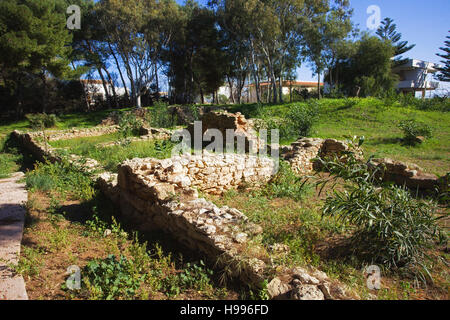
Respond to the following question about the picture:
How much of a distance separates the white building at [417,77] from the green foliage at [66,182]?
124 feet

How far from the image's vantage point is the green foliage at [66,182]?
5.83 metres

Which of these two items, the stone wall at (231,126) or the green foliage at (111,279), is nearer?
the green foliage at (111,279)

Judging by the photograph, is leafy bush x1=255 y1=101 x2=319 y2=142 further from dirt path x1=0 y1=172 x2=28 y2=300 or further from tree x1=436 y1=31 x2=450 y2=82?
tree x1=436 y1=31 x2=450 y2=82

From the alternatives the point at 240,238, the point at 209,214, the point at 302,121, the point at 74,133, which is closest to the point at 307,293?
the point at 240,238

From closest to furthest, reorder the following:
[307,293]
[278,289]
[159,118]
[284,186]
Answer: [307,293] < [278,289] < [284,186] < [159,118]

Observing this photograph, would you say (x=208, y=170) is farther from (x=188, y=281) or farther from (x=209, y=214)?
(x=188, y=281)

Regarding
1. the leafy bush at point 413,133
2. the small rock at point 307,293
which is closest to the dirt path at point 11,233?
the small rock at point 307,293

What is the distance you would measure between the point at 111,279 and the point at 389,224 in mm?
2999

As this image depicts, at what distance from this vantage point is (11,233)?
404 centimetres

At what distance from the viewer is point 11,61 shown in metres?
17.3

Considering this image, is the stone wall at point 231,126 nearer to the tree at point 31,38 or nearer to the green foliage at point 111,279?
the green foliage at point 111,279
